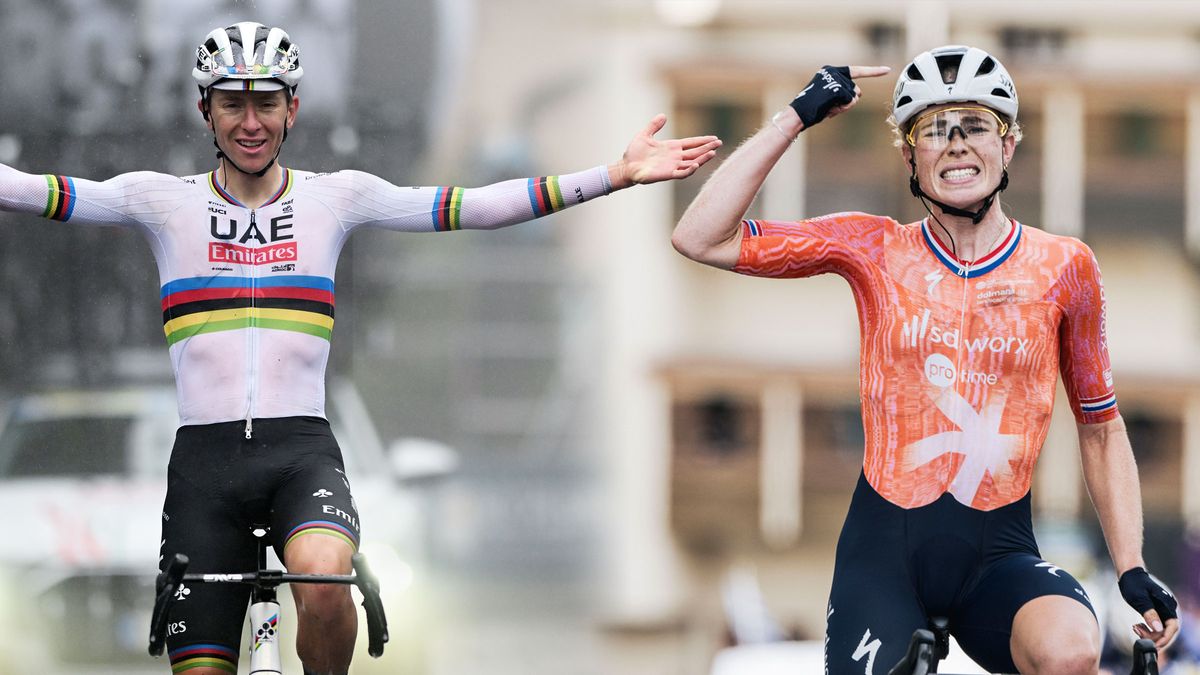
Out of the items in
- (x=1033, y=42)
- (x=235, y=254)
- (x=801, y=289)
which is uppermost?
(x=1033, y=42)

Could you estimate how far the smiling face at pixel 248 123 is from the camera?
20.6 ft

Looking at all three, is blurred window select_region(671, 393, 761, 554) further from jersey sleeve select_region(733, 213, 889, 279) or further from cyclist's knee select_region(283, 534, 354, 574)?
cyclist's knee select_region(283, 534, 354, 574)

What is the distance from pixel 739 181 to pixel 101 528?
6.43 meters

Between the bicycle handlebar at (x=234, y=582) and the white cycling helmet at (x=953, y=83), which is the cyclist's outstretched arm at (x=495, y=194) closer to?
the white cycling helmet at (x=953, y=83)

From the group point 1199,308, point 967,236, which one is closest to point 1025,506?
point 967,236

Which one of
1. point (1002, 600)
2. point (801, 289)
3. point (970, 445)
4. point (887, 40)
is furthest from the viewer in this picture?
point (801, 289)

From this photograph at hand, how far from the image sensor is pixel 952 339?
232 inches

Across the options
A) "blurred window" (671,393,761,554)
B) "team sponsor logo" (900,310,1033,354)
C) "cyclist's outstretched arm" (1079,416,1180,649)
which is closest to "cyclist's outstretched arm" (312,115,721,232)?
"team sponsor logo" (900,310,1033,354)

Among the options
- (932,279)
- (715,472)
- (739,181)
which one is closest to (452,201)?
(739,181)

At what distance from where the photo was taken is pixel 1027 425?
590 centimetres

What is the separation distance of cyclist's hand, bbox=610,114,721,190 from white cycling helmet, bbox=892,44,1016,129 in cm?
63

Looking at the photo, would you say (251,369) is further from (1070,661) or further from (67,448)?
(67,448)

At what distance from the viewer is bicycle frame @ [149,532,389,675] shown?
5.71m

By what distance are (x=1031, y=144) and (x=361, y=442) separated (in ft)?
72.6
